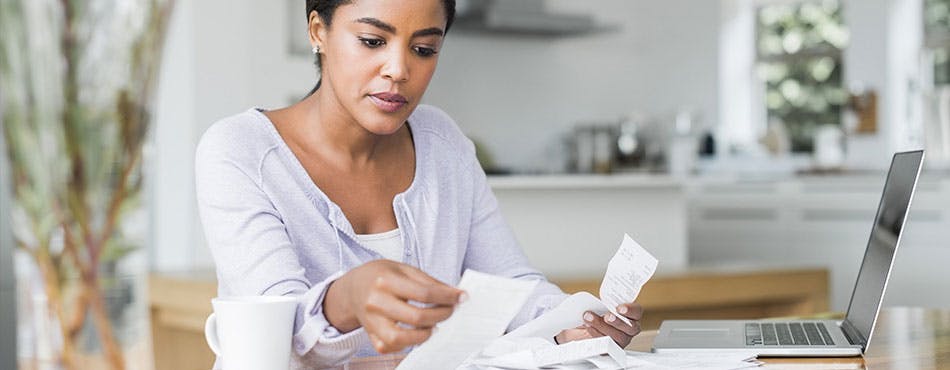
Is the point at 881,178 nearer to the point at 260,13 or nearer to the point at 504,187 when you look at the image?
the point at 504,187

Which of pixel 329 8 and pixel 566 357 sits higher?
pixel 329 8

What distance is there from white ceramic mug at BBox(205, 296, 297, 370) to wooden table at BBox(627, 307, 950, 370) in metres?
0.51

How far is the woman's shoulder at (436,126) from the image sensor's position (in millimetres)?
1724

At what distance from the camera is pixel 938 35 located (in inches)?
259

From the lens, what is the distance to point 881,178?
4.70 meters

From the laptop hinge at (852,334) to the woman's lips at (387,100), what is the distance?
25.2 inches

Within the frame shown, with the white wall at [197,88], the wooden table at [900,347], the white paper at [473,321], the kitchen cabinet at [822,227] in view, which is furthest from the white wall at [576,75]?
the white paper at [473,321]

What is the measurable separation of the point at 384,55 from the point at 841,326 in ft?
2.48

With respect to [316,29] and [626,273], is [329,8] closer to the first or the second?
[316,29]

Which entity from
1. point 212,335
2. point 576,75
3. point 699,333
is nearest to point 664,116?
point 576,75

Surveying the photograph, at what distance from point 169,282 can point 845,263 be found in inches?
114

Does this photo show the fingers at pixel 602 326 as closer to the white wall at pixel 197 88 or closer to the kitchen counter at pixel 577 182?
the kitchen counter at pixel 577 182

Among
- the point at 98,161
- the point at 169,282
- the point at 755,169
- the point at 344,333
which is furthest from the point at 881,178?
the point at 344,333

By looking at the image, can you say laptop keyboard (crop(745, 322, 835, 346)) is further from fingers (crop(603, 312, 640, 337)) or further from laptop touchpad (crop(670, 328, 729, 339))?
fingers (crop(603, 312, 640, 337))
